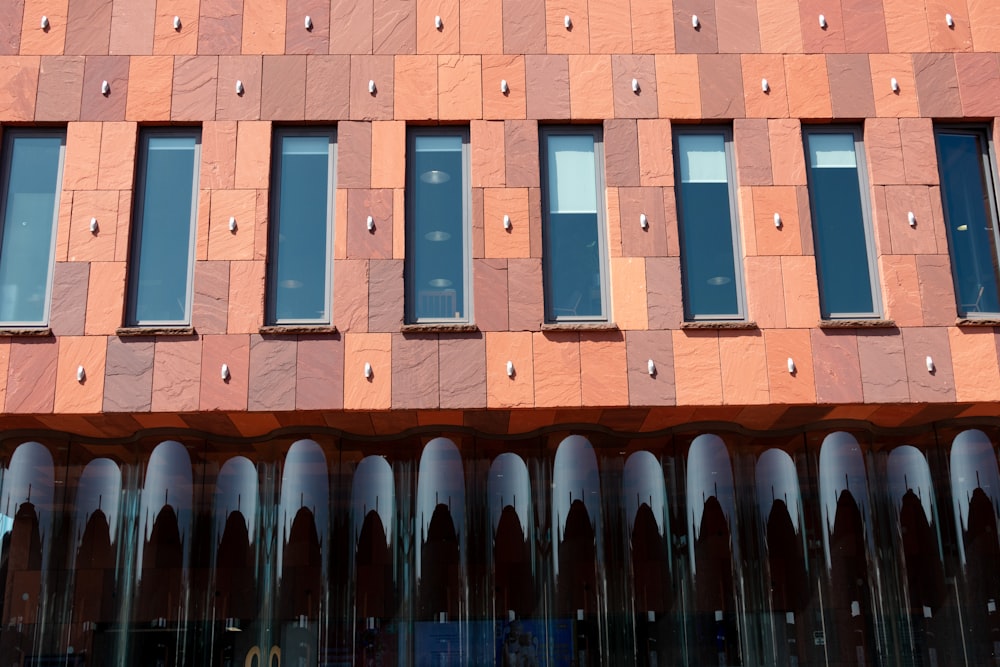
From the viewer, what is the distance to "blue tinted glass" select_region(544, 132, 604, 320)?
54.0 ft

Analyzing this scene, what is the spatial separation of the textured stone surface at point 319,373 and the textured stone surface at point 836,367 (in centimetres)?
654

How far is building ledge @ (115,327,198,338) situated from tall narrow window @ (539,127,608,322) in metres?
4.97

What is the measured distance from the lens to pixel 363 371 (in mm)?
15758

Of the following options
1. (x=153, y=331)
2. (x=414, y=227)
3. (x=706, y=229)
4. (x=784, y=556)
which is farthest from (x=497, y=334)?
(x=784, y=556)

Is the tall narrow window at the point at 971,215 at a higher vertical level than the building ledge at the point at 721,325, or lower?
higher

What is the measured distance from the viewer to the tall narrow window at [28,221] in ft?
53.1

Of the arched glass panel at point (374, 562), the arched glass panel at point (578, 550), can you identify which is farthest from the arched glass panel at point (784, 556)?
the arched glass panel at point (374, 562)

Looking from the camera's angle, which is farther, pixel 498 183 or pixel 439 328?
pixel 498 183

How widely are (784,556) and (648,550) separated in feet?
6.44

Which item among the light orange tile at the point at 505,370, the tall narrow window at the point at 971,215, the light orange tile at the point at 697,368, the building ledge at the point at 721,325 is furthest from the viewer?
the tall narrow window at the point at 971,215

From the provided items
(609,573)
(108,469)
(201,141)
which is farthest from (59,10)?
(609,573)

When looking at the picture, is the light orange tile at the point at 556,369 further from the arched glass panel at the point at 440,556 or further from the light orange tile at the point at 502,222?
the arched glass panel at the point at 440,556

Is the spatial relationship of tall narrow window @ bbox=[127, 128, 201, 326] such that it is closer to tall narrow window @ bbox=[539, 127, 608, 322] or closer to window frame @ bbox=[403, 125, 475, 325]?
window frame @ bbox=[403, 125, 475, 325]

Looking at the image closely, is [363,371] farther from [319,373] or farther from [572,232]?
[572,232]
